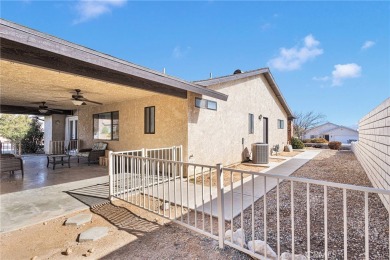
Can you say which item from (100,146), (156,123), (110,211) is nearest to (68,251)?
(110,211)

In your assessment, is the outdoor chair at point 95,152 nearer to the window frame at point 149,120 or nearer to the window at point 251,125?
the window frame at point 149,120

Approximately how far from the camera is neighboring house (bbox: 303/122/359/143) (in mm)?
38688

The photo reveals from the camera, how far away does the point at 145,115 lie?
7793 mm

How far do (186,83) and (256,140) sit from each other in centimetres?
682

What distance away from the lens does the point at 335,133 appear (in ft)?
130

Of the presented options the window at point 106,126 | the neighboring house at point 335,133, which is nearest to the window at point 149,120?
the window at point 106,126

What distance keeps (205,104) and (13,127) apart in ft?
50.4

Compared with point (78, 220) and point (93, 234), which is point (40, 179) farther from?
point (93, 234)

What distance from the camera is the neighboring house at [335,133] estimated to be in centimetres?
3869

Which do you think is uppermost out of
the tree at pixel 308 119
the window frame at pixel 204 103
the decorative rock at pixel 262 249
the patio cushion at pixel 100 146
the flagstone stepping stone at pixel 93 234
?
the tree at pixel 308 119

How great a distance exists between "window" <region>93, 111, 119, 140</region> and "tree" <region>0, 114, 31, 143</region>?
848 cm

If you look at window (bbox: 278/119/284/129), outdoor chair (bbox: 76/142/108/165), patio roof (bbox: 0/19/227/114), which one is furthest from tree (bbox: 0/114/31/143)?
window (bbox: 278/119/284/129)

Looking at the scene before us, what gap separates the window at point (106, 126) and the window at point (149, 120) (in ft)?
6.81

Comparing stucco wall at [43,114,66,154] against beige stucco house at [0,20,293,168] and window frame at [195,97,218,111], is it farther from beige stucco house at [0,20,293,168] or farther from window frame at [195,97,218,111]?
window frame at [195,97,218,111]
